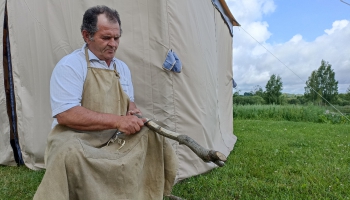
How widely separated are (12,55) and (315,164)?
3320mm

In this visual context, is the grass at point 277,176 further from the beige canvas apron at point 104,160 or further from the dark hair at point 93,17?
the dark hair at point 93,17

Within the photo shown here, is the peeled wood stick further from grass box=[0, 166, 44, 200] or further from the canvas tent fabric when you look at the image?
grass box=[0, 166, 44, 200]

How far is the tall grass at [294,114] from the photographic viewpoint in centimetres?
1014

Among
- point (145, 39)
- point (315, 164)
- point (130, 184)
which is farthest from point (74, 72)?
point (315, 164)

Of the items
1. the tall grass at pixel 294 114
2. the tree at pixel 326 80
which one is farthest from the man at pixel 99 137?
the tree at pixel 326 80

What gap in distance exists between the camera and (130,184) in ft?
5.68

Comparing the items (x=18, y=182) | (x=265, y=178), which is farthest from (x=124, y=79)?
(x=265, y=178)

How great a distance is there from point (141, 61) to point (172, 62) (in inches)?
11.1

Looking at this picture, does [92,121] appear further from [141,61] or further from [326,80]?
[326,80]

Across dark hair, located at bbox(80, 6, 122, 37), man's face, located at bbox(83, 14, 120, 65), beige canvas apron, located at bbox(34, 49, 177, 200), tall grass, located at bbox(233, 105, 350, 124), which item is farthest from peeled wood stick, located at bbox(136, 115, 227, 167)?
tall grass, located at bbox(233, 105, 350, 124)

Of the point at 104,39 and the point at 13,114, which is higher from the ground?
the point at 104,39

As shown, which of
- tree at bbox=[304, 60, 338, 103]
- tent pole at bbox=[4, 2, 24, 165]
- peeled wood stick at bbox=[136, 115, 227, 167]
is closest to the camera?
peeled wood stick at bbox=[136, 115, 227, 167]

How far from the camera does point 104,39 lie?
1986mm

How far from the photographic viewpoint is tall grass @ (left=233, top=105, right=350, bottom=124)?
10141 millimetres
